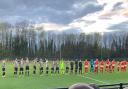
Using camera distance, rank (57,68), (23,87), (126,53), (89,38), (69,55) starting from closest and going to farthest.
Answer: (23,87) < (57,68) < (126,53) < (69,55) < (89,38)

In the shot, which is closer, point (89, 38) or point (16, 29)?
point (16, 29)

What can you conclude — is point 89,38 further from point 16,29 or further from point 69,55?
point 16,29

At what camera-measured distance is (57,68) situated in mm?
46250

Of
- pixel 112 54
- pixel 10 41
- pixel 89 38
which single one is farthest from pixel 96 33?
pixel 10 41

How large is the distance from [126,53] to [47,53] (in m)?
30.9

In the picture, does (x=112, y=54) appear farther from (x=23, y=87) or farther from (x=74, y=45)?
(x=23, y=87)

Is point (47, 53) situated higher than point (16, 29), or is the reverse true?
point (16, 29)

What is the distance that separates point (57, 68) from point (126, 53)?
105 metres

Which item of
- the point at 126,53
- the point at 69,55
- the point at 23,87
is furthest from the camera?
the point at 69,55

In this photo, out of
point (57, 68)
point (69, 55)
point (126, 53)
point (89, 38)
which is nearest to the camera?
point (57, 68)

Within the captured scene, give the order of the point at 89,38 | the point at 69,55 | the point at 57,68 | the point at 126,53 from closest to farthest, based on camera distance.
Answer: the point at 57,68 → the point at 126,53 → the point at 69,55 → the point at 89,38

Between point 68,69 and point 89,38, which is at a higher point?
point 89,38

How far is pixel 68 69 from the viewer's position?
4778 centimetres

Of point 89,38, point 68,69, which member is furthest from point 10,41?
point 68,69
